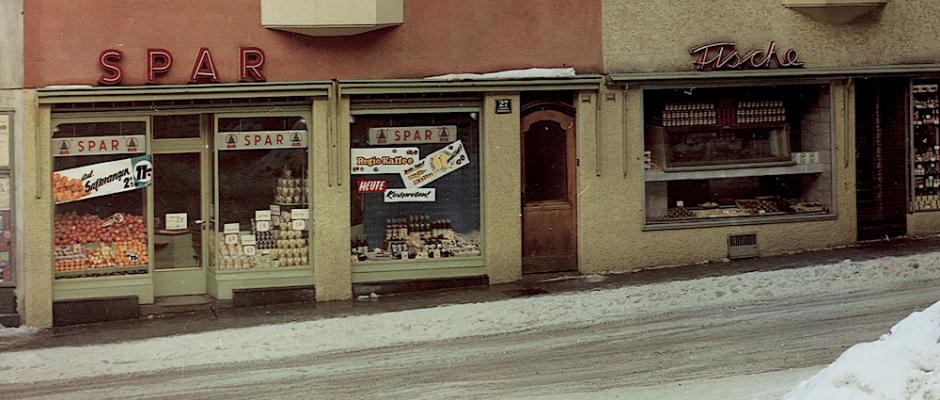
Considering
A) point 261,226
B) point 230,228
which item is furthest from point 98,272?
point 261,226

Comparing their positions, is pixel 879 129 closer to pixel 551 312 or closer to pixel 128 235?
pixel 551 312

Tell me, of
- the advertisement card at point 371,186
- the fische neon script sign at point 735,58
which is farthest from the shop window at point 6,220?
the fische neon script sign at point 735,58

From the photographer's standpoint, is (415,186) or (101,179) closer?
(101,179)

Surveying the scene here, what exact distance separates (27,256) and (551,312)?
269 inches

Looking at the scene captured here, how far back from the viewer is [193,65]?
16312 millimetres

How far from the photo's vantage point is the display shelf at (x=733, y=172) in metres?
18.8

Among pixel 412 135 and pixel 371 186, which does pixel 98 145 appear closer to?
pixel 371 186

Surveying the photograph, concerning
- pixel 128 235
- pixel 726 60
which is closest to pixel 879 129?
pixel 726 60

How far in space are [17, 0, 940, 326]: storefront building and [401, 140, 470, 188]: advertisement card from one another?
0.03 m

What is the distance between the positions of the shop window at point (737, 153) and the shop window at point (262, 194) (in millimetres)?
5411

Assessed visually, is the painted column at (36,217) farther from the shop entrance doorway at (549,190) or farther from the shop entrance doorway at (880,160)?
the shop entrance doorway at (880,160)

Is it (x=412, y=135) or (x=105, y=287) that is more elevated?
(x=412, y=135)

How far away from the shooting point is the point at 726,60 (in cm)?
1853

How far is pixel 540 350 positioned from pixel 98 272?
21.8 ft
